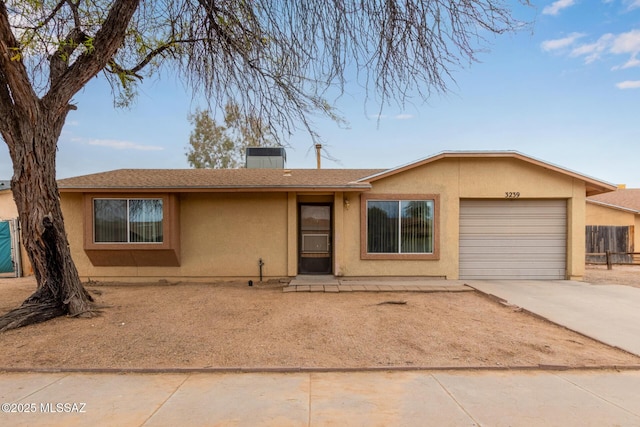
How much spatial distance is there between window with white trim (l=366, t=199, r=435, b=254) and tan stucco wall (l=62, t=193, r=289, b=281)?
2.47 m

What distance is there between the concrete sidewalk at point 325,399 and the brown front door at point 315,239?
19.7 feet

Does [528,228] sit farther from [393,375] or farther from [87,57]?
[87,57]

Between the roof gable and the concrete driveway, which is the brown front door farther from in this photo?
the concrete driveway

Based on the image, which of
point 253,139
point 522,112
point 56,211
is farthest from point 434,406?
point 56,211

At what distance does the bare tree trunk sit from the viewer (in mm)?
5492

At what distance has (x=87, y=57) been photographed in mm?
5715

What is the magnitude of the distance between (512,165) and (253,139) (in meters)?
7.61

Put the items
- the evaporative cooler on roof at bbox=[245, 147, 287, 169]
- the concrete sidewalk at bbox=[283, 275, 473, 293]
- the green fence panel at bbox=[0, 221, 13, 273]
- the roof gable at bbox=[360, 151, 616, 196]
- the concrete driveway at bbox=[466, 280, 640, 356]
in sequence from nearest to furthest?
the concrete driveway at bbox=[466, 280, 640, 356], the concrete sidewalk at bbox=[283, 275, 473, 293], the roof gable at bbox=[360, 151, 616, 196], the green fence panel at bbox=[0, 221, 13, 273], the evaporative cooler on roof at bbox=[245, 147, 287, 169]

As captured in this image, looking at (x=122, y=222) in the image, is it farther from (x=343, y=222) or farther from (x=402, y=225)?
(x=402, y=225)

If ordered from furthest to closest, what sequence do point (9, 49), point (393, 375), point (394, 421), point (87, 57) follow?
point (87, 57), point (9, 49), point (393, 375), point (394, 421)

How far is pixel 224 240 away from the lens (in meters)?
9.18

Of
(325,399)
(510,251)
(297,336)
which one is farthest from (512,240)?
(325,399)

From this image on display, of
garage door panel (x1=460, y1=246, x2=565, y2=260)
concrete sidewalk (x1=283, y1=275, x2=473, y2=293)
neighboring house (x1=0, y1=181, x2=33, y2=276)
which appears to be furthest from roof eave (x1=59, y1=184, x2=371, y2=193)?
neighboring house (x1=0, y1=181, x2=33, y2=276)

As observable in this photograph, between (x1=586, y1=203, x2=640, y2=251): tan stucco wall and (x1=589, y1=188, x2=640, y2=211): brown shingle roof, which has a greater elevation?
(x1=589, y1=188, x2=640, y2=211): brown shingle roof
